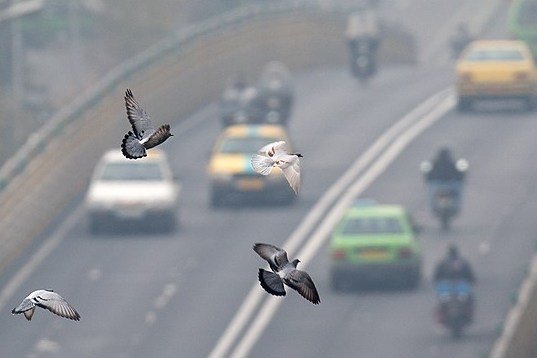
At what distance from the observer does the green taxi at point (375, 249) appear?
40094mm

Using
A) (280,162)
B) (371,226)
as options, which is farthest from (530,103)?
(280,162)

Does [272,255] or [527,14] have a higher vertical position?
[527,14]

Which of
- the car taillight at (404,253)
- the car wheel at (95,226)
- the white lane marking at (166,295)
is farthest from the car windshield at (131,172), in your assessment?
the car taillight at (404,253)

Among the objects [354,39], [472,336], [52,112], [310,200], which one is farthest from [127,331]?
[52,112]

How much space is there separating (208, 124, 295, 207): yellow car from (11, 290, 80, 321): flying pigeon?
112ft

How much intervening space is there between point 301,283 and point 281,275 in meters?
0.18

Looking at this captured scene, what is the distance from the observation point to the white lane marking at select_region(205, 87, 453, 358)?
39.6 metres

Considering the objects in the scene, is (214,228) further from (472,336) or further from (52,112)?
(52,112)

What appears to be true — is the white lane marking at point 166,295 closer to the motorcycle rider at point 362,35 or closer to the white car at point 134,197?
the white car at point 134,197

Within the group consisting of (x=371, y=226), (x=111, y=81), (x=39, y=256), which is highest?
(x=111, y=81)

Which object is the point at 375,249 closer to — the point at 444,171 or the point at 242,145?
the point at 444,171

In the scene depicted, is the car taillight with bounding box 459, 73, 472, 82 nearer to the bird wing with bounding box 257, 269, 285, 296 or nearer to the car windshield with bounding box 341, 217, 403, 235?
the car windshield with bounding box 341, 217, 403, 235

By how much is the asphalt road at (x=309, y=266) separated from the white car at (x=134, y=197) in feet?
1.58

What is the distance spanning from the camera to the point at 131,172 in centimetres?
4800
